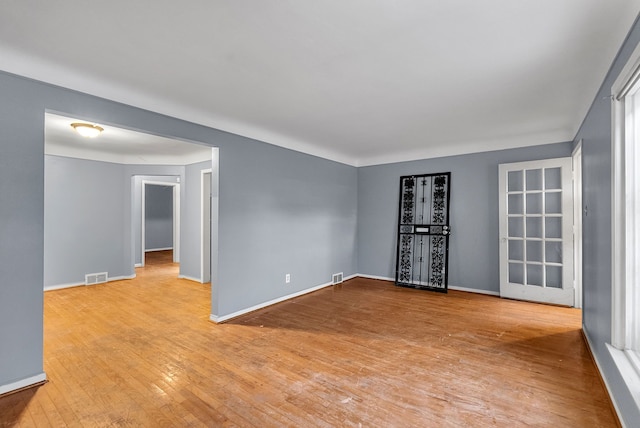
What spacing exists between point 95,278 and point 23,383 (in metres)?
3.81

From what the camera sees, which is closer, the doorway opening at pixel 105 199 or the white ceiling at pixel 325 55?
the white ceiling at pixel 325 55

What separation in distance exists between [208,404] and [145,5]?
2.46 metres

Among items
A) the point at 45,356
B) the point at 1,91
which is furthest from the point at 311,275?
the point at 1,91

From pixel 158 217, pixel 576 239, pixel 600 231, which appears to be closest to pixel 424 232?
pixel 576 239

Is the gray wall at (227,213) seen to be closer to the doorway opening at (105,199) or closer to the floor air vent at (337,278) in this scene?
the floor air vent at (337,278)

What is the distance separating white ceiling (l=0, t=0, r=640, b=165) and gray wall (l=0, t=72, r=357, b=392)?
18 cm

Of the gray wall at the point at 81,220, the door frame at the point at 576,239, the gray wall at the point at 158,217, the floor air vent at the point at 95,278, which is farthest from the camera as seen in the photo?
the gray wall at the point at 158,217

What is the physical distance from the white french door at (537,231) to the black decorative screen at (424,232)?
0.87m

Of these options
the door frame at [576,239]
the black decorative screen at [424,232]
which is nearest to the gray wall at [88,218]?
the black decorative screen at [424,232]

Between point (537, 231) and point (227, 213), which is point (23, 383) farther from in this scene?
point (537, 231)

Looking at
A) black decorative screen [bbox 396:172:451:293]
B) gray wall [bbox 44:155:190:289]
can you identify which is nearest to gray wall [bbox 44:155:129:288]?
gray wall [bbox 44:155:190:289]

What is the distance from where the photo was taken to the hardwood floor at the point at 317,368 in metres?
1.92

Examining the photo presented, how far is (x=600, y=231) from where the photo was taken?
7.73 feet

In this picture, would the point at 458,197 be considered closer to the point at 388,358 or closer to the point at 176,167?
the point at 388,358
